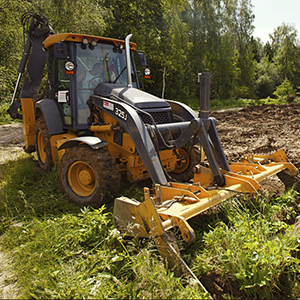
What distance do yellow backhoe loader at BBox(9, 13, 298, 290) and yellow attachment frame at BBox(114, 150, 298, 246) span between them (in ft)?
0.03

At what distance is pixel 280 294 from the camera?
252 cm

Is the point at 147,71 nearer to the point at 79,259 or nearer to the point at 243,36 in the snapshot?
the point at 79,259

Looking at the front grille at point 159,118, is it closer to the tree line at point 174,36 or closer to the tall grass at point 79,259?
the tall grass at point 79,259

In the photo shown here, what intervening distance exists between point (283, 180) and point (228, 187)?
1353mm

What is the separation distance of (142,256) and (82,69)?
3.61m

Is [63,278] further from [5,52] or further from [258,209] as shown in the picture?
[5,52]

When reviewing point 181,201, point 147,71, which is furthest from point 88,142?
point 147,71

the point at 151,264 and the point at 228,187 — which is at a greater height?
the point at 228,187

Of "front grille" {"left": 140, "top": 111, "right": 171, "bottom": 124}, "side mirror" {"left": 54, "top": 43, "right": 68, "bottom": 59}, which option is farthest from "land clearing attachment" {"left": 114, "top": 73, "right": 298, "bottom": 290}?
"side mirror" {"left": 54, "top": 43, "right": 68, "bottom": 59}

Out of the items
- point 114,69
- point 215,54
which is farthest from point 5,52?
point 215,54

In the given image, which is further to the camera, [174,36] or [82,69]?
[174,36]

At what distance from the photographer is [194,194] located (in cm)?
342

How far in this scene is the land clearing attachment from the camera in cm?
278

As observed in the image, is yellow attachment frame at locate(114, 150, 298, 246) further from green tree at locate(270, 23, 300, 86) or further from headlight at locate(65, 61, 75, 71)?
green tree at locate(270, 23, 300, 86)
